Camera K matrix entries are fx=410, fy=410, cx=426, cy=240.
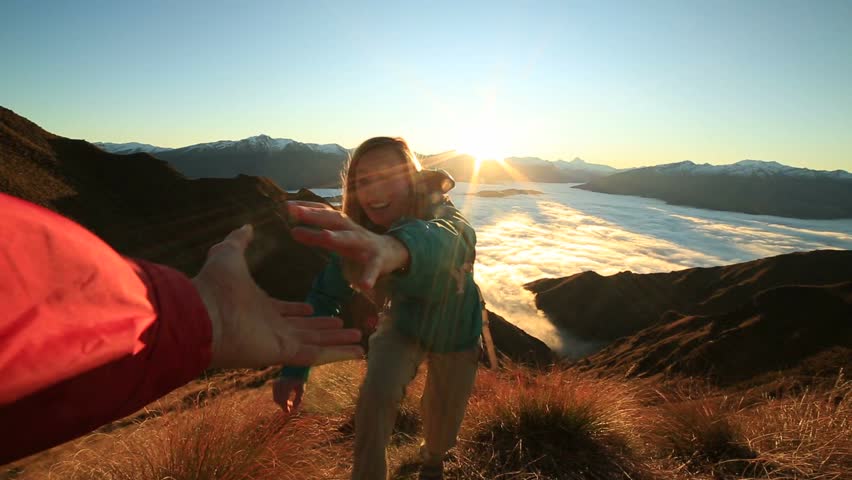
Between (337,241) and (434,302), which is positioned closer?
(337,241)

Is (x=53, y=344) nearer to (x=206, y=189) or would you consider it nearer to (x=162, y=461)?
(x=162, y=461)

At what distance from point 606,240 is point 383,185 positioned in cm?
11290

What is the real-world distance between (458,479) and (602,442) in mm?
1177

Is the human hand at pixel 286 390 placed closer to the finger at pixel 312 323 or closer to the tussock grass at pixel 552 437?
the finger at pixel 312 323

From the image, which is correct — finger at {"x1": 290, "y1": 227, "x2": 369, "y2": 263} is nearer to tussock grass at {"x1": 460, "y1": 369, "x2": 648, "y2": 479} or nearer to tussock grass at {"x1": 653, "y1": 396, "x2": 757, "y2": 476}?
tussock grass at {"x1": 460, "y1": 369, "x2": 648, "y2": 479}

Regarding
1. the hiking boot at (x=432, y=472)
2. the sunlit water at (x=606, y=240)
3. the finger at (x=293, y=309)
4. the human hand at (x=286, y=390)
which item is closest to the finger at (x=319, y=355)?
the finger at (x=293, y=309)

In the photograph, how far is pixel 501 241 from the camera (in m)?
103

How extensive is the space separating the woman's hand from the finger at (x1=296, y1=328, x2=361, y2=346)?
228 millimetres

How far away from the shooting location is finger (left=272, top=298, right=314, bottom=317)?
3.51 feet

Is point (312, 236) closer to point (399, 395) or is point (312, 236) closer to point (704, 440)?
point (399, 395)

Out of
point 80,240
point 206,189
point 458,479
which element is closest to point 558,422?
point 458,479

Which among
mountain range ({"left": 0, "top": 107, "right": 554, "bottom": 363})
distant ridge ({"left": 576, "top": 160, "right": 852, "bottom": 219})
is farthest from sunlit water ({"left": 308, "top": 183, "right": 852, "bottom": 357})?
mountain range ({"left": 0, "top": 107, "right": 554, "bottom": 363})

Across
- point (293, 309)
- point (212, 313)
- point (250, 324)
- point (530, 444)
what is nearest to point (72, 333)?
point (212, 313)

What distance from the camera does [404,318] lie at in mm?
2055
